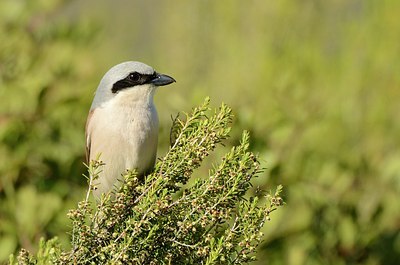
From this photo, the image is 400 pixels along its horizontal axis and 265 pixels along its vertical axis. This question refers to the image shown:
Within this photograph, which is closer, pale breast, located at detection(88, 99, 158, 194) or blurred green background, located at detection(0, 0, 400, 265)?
pale breast, located at detection(88, 99, 158, 194)

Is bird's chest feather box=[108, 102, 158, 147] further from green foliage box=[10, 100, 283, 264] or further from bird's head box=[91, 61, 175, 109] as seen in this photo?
green foliage box=[10, 100, 283, 264]

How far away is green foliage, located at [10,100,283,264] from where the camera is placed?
2176mm

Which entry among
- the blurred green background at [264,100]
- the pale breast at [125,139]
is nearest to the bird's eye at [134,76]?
the pale breast at [125,139]

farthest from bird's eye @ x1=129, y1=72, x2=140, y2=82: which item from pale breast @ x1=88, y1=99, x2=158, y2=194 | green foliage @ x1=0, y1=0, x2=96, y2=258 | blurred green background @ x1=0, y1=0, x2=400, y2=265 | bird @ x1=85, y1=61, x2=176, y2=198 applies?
green foliage @ x1=0, y1=0, x2=96, y2=258

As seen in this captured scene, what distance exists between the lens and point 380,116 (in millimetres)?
6309

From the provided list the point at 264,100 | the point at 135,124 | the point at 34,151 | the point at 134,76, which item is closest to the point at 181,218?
the point at 135,124

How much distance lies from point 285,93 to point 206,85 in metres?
1.46

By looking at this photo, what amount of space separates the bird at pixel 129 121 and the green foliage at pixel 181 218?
97 cm

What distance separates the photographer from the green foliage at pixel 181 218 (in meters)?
2.18

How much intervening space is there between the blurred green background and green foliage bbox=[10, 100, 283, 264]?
1.54m

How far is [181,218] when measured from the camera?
225cm

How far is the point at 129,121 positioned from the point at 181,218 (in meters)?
1.12

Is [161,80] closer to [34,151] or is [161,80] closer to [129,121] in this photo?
[129,121]

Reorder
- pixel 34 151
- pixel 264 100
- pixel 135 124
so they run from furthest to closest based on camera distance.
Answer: pixel 264 100, pixel 34 151, pixel 135 124
